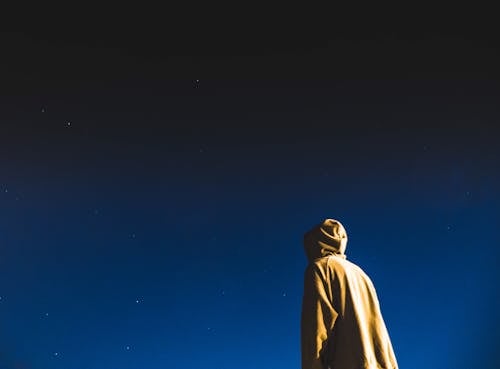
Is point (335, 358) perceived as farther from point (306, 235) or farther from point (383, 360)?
point (306, 235)

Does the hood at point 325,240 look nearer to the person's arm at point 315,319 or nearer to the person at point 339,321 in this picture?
the person at point 339,321

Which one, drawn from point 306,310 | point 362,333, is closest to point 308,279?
point 306,310

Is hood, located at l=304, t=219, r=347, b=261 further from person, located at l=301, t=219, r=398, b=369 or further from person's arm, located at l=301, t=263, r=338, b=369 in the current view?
person's arm, located at l=301, t=263, r=338, b=369

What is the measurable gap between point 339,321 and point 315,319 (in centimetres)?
24

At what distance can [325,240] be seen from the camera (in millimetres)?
6125

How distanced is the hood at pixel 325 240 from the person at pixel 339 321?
2 cm

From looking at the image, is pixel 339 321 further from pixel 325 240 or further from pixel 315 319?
pixel 325 240

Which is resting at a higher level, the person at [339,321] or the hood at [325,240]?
the hood at [325,240]

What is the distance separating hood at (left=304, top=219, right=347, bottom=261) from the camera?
20.1ft

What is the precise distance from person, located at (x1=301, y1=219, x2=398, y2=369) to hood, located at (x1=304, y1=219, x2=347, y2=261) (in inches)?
0.9

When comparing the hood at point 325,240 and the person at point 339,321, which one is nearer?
the person at point 339,321

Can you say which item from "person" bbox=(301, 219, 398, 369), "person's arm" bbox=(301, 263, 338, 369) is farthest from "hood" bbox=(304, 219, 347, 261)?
"person's arm" bbox=(301, 263, 338, 369)

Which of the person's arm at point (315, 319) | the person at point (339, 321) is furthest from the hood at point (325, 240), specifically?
the person's arm at point (315, 319)

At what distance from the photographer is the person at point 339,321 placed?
222 inches
